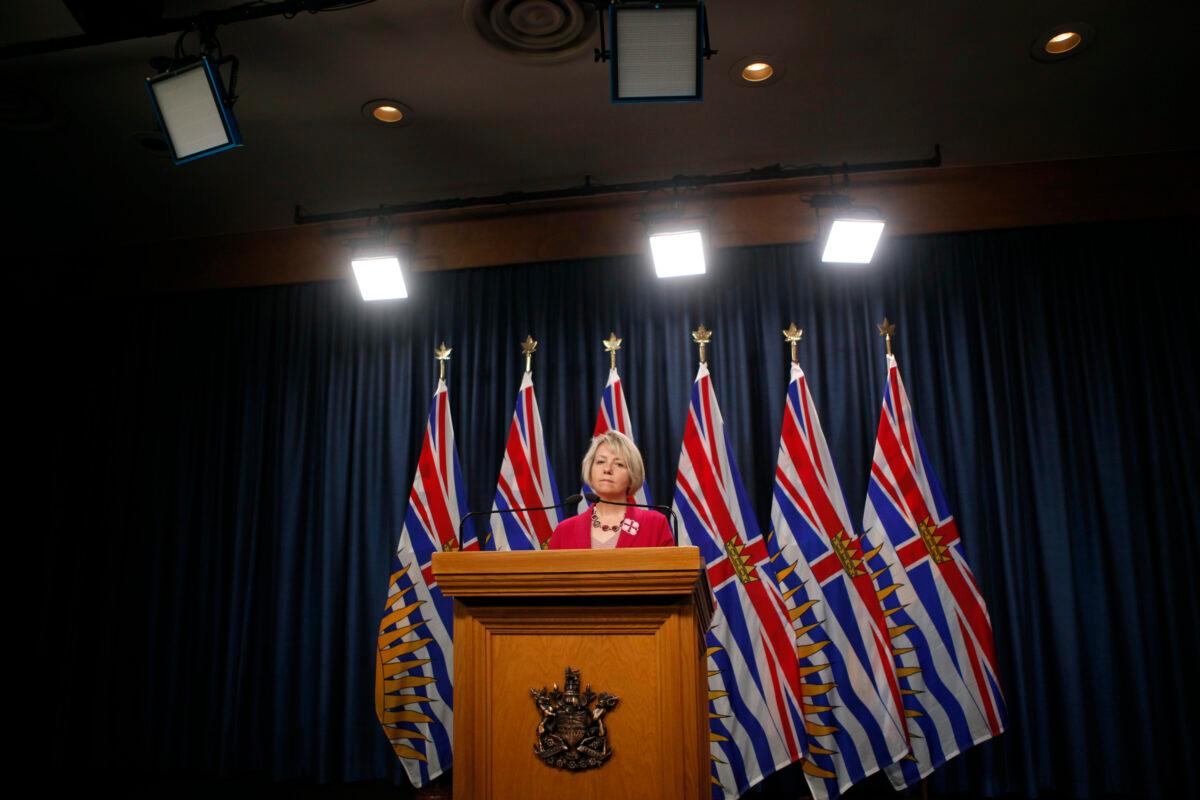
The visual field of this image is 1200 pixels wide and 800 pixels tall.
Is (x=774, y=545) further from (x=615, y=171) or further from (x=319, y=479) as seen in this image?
(x=319, y=479)

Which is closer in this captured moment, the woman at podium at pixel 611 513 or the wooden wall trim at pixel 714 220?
the woman at podium at pixel 611 513

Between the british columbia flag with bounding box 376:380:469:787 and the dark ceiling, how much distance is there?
5.44ft

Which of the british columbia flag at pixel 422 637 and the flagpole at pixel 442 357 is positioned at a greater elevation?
the flagpole at pixel 442 357

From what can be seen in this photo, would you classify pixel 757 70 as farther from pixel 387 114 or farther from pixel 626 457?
pixel 626 457

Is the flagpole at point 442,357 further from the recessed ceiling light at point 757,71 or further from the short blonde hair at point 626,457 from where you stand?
the recessed ceiling light at point 757,71

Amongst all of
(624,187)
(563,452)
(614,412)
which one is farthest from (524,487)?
(624,187)

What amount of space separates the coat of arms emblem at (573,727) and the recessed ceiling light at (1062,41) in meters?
3.41

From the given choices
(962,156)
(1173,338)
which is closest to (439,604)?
(962,156)

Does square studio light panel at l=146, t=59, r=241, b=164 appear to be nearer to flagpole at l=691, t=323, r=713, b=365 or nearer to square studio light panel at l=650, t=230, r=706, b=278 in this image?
square studio light panel at l=650, t=230, r=706, b=278

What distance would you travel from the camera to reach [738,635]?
13.0 ft

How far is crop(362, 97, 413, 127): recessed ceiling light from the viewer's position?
4102 mm

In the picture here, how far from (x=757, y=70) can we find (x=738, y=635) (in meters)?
2.56

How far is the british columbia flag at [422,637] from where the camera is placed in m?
4.09

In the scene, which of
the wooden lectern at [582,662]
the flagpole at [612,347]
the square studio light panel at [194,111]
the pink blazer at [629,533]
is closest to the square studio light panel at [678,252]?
the flagpole at [612,347]
